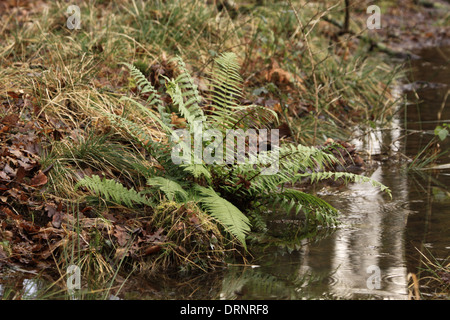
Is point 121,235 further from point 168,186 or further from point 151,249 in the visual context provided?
point 168,186

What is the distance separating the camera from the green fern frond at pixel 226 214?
3645mm

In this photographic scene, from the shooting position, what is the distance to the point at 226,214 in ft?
12.2

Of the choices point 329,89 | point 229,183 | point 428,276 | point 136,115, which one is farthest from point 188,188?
point 329,89

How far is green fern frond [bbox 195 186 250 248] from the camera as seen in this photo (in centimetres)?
364

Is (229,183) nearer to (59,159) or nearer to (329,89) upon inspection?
(59,159)
